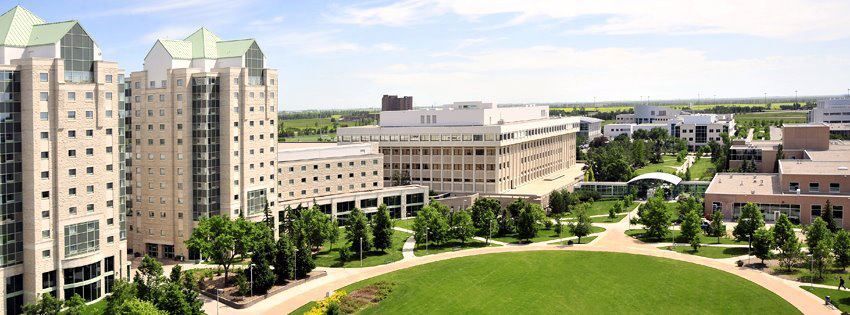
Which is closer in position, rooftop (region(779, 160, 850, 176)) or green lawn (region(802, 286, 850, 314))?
green lawn (region(802, 286, 850, 314))

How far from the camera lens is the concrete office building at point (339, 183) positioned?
84.4 meters

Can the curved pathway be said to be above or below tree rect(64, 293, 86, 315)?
below

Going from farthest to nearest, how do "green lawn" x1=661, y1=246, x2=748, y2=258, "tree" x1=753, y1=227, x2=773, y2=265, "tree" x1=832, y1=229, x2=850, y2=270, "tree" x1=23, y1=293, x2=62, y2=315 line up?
"green lawn" x1=661, y1=246, x2=748, y2=258
"tree" x1=753, y1=227, x2=773, y2=265
"tree" x1=832, y1=229, x2=850, y2=270
"tree" x1=23, y1=293, x2=62, y2=315

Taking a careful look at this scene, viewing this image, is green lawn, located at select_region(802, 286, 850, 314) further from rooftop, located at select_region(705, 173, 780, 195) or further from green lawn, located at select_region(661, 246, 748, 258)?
rooftop, located at select_region(705, 173, 780, 195)

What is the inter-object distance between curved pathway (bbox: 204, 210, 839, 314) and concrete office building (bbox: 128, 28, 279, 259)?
50.3 feet

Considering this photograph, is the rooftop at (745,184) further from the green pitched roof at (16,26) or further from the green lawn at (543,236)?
the green pitched roof at (16,26)

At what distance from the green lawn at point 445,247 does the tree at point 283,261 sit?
14.8 metres

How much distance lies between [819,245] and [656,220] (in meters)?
18.8

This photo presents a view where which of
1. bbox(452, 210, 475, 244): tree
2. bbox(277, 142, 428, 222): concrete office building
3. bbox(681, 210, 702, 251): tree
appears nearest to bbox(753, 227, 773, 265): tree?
bbox(681, 210, 702, 251): tree

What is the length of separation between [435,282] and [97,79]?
31463mm

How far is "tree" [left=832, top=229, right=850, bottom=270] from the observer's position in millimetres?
59875

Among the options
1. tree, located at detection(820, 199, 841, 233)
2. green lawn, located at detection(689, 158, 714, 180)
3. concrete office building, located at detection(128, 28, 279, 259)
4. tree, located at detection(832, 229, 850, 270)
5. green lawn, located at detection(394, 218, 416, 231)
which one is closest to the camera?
tree, located at detection(832, 229, 850, 270)

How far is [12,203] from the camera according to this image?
51.4 meters

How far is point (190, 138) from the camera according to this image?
70312 millimetres
